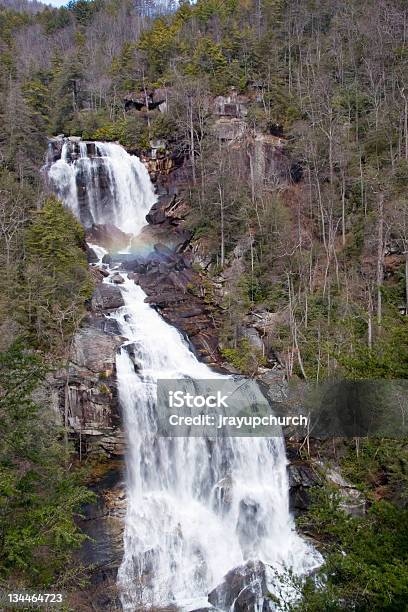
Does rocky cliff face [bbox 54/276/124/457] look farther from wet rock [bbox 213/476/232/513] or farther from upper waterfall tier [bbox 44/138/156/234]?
upper waterfall tier [bbox 44/138/156/234]

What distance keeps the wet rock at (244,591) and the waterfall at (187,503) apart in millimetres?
217

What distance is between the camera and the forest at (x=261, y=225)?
25.0 ft

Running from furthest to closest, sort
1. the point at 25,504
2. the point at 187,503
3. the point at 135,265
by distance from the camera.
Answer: the point at 135,265
the point at 187,503
the point at 25,504

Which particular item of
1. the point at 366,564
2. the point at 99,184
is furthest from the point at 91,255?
the point at 366,564

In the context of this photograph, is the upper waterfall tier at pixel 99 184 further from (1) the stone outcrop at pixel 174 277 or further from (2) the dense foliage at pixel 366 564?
(2) the dense foliage at pixel 366 564

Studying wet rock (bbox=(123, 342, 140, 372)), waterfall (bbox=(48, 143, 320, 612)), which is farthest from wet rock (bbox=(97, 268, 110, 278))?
wet rock (bbox=(123, 342, 140, 372))

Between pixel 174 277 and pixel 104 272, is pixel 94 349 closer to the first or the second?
pixel 104 272

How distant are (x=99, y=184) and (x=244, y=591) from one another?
985 inches

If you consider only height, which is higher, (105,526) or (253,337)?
(253,337)

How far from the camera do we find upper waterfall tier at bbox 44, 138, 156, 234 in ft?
101

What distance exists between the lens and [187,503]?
16.9 meters

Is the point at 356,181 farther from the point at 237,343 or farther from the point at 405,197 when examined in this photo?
the point at 237,343

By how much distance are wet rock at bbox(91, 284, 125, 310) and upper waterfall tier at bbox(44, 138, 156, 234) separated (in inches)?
318

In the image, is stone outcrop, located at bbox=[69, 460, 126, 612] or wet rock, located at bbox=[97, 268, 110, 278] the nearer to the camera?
stone outcrop, located at bbox=[69, 460, 126, 612]
